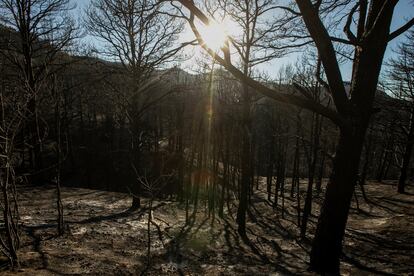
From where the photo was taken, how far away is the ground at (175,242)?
24.5ft

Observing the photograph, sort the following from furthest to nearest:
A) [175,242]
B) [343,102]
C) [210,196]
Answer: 1. [210,196]
2. [175,242]
3. [343,102]

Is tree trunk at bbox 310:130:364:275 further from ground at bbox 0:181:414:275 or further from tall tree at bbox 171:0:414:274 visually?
ground at bbox 0:181:414:275

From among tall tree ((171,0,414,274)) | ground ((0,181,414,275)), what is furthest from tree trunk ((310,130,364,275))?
ground ((0,181,414,275))

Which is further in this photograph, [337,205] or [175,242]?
[175,242]

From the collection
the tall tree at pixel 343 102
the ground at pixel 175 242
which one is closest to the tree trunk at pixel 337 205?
the tall tree at pixel 343 102

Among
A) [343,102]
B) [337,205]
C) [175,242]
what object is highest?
[343,102]

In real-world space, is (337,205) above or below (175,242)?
above

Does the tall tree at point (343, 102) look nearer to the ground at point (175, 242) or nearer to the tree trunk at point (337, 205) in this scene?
the tree trunk at point (337, 205)

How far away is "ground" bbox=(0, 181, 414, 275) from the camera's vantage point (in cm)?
748

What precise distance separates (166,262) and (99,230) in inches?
110

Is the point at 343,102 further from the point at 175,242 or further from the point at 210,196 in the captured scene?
the point at 210,196

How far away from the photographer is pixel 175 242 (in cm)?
1078

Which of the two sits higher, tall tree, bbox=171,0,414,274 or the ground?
tall tree, bbox=171,0,414,274

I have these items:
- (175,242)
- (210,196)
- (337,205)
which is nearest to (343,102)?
(337,205)
